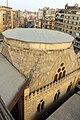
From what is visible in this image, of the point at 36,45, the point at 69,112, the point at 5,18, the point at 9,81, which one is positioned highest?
the point at 5,18

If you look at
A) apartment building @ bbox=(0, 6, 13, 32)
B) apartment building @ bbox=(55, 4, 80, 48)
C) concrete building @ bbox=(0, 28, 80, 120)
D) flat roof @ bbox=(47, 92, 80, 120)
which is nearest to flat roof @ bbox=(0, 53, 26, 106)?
concrete building @ bbox=(0, 28, 80, 120)

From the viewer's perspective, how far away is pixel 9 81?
1262 cm

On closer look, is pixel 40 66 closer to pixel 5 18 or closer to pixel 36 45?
pixel 36 45

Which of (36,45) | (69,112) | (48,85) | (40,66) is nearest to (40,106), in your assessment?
(48,85)

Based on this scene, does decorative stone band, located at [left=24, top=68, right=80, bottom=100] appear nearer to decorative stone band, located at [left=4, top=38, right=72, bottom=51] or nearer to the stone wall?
the stone wall

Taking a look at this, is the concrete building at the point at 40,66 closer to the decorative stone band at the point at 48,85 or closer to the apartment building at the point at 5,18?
the decorative stone band at the point at 48,85

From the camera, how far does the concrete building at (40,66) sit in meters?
13.5

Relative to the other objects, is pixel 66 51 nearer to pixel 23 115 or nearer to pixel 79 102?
pixel 79 102

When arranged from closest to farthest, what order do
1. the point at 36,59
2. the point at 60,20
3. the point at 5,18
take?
the point at 36,59 < the point at 60,20 < the point at 5,18

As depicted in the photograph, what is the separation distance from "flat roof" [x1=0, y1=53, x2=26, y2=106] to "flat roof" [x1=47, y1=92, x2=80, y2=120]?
169 inches

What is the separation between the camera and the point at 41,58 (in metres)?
14.0

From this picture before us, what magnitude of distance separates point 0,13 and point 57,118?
52834 millimetres

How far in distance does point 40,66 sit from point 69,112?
5.62m

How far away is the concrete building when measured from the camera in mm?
13539
